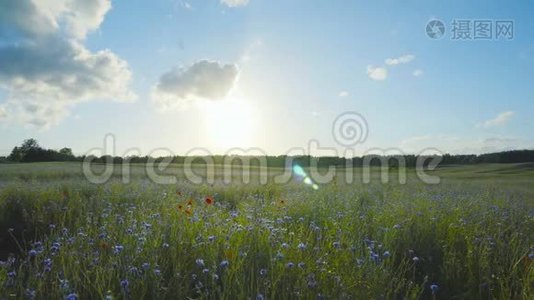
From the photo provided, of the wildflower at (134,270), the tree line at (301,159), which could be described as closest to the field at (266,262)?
the wildflower at (134,270)

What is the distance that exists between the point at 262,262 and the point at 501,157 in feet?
225

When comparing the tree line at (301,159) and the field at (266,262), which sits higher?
the tree line at (301,159)

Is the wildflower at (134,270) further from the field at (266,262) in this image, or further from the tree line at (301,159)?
the tree line at (301,159)

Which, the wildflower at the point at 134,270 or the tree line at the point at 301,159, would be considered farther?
the tree line at the point at 301,159

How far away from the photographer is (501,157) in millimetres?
62156

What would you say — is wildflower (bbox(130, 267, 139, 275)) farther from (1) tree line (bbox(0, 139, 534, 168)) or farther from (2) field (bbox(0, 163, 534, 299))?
(1) tree line (bbox(0, 139, 534, 168))

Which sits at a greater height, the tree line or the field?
the tree line

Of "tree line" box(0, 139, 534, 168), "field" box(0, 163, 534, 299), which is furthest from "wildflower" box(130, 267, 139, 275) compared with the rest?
"tree line" box(0, 139, 534, 168)

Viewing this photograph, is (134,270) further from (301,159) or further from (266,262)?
(301,159)

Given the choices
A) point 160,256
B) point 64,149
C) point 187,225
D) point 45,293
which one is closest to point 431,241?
point 187,225

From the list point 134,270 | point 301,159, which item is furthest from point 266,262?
point 301,159

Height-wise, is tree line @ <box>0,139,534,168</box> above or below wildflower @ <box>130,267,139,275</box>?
above

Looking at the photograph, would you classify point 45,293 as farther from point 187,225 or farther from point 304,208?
point 304,208

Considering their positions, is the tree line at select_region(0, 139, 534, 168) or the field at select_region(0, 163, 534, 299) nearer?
the field at select_region(0, 163, 534, 299)
